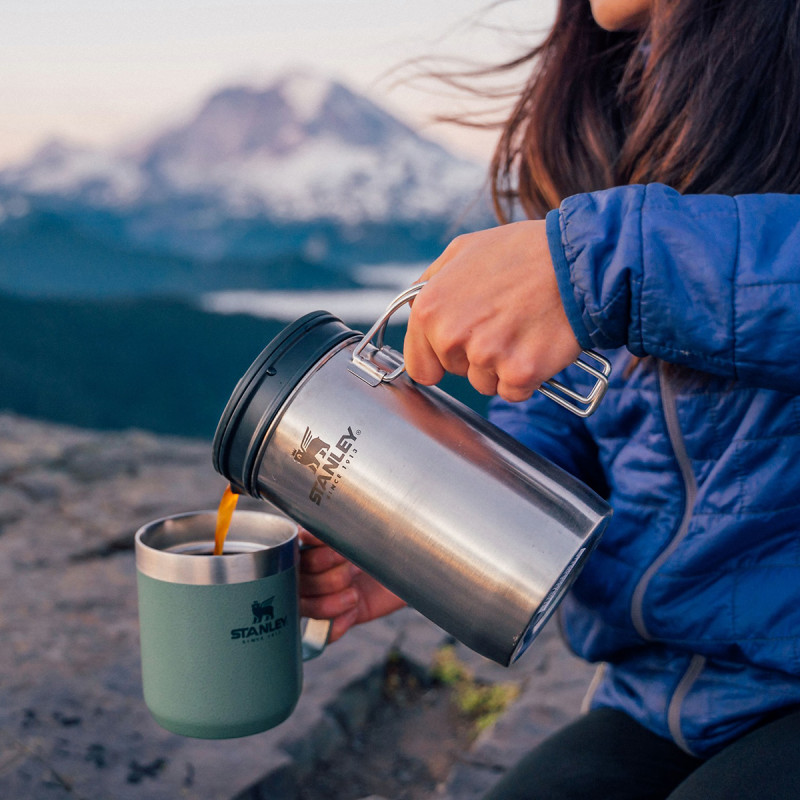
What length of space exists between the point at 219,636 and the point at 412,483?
0.24 meters

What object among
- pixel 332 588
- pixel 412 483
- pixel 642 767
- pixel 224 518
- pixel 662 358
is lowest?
pixel 642 767

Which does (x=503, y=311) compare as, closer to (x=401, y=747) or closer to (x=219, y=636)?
(x=219, y=636)

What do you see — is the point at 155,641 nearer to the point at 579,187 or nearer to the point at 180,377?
the point at 579,187

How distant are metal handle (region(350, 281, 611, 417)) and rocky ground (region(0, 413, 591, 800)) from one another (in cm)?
85

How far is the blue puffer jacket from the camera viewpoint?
622mm

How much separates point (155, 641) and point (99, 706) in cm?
81

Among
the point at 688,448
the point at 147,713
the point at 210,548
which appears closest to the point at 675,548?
the point at 688,448

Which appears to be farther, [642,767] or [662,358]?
[642,767]

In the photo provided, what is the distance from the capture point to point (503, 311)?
0.65m

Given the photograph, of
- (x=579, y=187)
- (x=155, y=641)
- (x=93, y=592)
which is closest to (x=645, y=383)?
(x=579, y=187)

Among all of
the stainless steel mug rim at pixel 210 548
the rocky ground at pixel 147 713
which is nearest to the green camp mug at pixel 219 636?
the stainless steel mug rim at pixel 210 548

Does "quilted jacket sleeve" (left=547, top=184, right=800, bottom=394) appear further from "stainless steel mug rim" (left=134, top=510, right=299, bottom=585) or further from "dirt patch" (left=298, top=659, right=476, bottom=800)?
"dirt patch" (left=298, top=659, right=476, bottom=800)

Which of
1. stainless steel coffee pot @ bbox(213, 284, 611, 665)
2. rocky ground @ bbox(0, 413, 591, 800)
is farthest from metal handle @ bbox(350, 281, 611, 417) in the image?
rocky ground @ bbox(0, 413, 591, 800)

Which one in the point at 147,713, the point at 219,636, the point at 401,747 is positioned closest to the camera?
the point at 219,636
